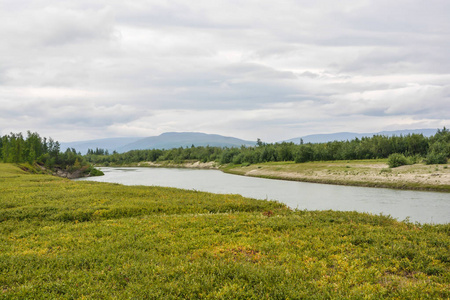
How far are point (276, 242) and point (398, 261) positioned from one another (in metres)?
4.56

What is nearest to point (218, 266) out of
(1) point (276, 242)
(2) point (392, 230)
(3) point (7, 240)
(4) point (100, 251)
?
(1) point (276, 242)

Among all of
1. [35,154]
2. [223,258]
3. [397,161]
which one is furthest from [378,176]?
[35,154]

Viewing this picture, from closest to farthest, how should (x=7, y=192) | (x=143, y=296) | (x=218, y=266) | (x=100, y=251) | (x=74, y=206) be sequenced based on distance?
(x=143, y=296) → (x=218, y=266) → (x=100, y=251) → (x=74, y=206) → (x=7, y=192)

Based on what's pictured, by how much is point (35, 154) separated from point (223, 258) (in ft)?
399

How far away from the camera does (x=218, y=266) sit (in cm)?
1016

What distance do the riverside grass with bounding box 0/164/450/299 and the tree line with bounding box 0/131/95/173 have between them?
3766 inches

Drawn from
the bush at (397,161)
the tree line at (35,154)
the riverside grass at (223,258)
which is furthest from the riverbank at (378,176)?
the tree line at (35,154)

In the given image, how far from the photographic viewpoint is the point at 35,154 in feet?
360

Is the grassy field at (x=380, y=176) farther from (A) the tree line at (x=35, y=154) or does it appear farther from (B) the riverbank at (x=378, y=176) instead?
(A) the tree line at (x=35, y=154)

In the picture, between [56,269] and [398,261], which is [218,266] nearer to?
[56,269]

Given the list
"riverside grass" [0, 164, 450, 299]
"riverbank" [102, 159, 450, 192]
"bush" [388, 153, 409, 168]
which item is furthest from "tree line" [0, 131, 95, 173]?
"bush" [388, 153, 409, 168]

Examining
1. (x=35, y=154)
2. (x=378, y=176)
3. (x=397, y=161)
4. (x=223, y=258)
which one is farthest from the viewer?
(x=35, y=154)

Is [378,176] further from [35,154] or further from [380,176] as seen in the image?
[35,154]

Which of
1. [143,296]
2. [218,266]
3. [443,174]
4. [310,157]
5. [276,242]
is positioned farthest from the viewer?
[310,157]
